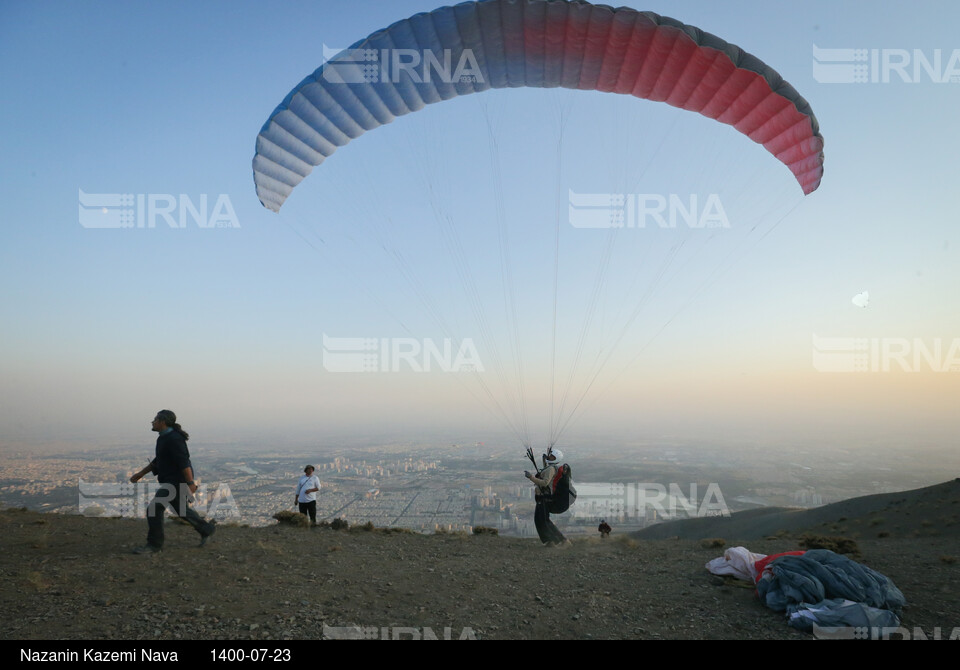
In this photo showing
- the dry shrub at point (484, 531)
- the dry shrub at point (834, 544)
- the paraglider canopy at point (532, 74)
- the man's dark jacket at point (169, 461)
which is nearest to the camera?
the man's dark jacket at point (169, 461)

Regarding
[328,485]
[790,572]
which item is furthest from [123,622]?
[328,485]

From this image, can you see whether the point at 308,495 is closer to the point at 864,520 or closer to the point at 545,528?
the point at 545,528

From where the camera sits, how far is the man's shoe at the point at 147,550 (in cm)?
632

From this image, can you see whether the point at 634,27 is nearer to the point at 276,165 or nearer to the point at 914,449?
the point at 276,165

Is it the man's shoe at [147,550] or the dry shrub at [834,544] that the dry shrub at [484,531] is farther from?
the dry shrub at [834,544]

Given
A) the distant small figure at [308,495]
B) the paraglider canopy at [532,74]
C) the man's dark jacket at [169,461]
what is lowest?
the distant small figure at [308,495]

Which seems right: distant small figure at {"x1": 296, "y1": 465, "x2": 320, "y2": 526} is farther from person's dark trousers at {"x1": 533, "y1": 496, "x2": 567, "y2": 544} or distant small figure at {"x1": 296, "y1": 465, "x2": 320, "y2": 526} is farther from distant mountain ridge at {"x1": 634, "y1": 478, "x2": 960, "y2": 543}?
distant mountain ridge at {"x1": 634, "y1": 478, "x2": 960, "y2": 543}

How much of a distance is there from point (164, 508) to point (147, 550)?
599mm

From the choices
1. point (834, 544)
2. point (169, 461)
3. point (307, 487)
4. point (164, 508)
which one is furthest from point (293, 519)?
point (834, 544)

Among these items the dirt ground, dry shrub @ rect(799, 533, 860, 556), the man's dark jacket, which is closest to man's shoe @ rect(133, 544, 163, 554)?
the dirt ground

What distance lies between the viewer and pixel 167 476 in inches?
246

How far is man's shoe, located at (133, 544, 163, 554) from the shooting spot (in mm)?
6316

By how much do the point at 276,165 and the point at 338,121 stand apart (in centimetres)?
183

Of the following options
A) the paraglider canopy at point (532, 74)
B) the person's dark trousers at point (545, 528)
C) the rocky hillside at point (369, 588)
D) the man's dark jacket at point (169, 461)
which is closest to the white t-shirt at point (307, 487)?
the rocky hillside at point (369, 588)
